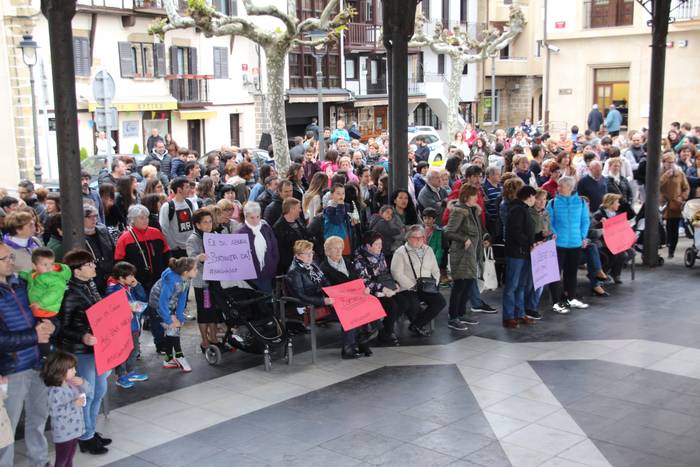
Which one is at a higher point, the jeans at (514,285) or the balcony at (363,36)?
the balcony at (363,36)

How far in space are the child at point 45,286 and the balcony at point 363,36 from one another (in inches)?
1616

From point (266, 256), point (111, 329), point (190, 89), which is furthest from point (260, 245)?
point (190, 89)

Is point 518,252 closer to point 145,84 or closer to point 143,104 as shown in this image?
point 143,104

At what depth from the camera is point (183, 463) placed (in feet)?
24.0

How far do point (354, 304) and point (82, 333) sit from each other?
11.1ft

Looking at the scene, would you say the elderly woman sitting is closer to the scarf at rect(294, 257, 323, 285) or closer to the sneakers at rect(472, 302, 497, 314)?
the scarf at rect(294, 257, 323, 285)

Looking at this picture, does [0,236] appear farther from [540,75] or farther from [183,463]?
[540,75]

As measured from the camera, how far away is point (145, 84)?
1389 inches

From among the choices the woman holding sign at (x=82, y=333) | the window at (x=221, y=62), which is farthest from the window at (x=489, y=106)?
the woman holding sign at (x=82, y=333)

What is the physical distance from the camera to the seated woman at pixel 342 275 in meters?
10.1

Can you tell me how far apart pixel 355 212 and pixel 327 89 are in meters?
34.1

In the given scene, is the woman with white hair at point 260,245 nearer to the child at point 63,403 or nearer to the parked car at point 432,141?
the child at point 63,403

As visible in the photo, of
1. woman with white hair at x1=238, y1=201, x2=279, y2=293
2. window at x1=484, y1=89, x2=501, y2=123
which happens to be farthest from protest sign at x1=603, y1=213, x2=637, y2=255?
window at x1=484, y1=89, x2=501, y2=123

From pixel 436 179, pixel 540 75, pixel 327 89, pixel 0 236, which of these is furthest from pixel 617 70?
pixel 0 236
